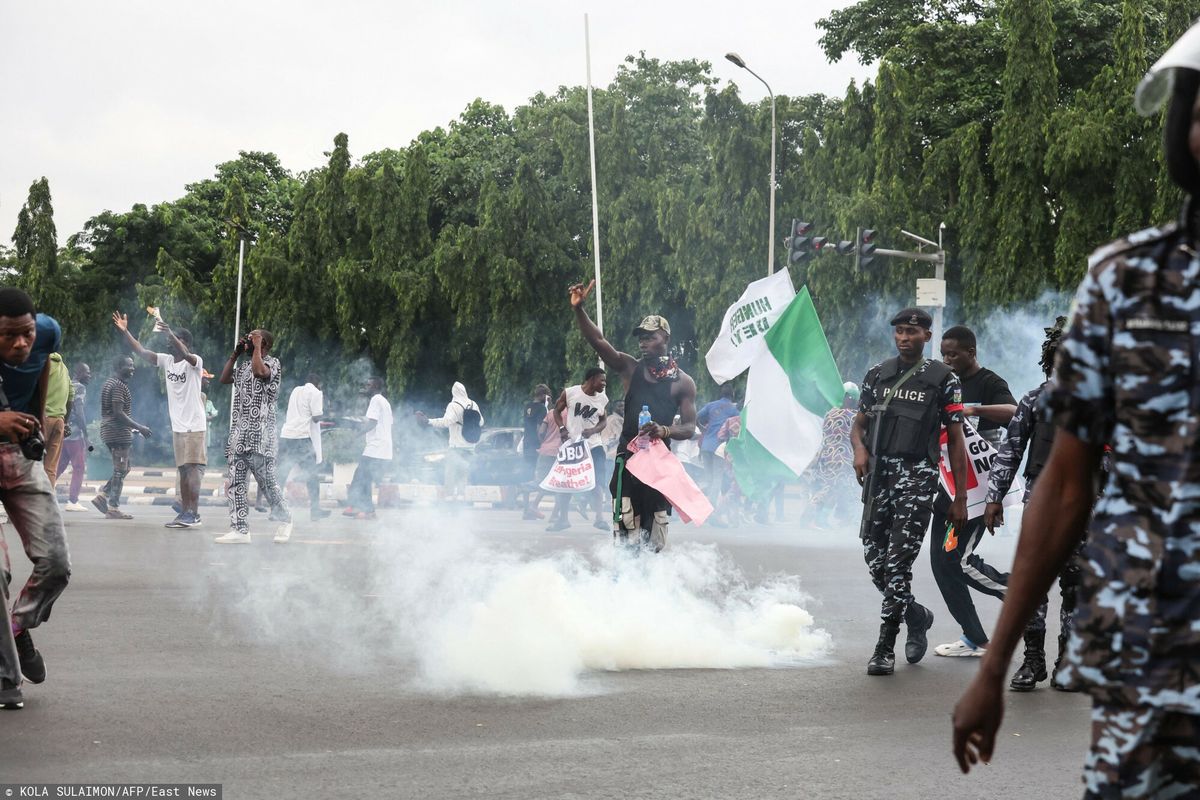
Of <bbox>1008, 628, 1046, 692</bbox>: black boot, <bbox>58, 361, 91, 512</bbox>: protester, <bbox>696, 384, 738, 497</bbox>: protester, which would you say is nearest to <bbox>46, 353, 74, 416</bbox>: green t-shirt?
<bbox>1008, 628, 1046, 692</bbox>: black boot

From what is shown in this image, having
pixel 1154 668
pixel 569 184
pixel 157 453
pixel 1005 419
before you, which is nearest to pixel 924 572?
pixel 1005 419

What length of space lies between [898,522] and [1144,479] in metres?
5.20

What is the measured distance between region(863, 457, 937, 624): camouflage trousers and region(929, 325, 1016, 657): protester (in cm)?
31

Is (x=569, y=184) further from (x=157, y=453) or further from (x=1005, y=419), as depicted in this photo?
(x=1005, y=419)

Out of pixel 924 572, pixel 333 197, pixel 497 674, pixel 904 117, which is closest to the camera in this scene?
pixel 497 674

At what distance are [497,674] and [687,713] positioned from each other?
1.04m

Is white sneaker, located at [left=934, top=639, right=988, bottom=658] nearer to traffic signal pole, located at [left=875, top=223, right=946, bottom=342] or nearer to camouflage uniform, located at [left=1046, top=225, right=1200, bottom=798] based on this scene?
camouflage uniform, located at [left=1046, top=225, right=1200, bottom=798]

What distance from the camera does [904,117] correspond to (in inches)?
1212

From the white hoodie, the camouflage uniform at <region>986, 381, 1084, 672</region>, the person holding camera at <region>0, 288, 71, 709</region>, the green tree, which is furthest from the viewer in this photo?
the green tree

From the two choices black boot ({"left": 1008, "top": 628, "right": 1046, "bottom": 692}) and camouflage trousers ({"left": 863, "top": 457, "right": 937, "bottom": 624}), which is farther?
camouflage trousers ({"left": 863, "top": 457, "right": 937, "bottom": 624})

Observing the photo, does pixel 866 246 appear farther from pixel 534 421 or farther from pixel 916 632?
pixel 916 632

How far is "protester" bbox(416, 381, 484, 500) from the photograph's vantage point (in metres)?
19.4

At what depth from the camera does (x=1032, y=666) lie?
687 centimetres

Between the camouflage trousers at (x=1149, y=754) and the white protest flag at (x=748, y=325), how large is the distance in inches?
477
